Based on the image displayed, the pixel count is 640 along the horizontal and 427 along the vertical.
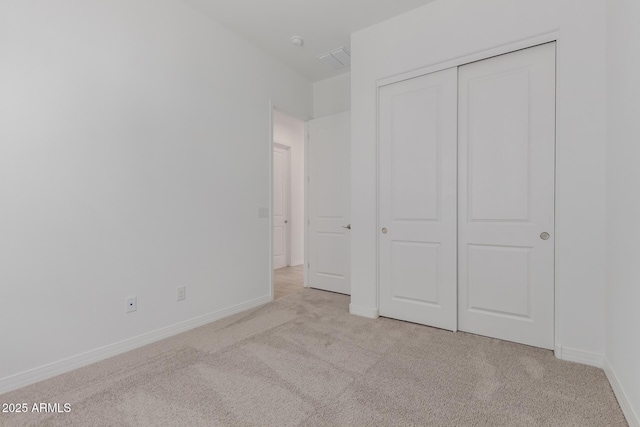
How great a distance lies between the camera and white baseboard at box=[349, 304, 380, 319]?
2.92 meters

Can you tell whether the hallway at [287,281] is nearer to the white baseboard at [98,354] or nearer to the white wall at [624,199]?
the white baseboard at [98,354]

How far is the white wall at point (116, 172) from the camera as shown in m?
1.83

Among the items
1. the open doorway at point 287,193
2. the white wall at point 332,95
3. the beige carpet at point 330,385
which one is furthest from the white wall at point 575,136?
the open doorway at point 287,193

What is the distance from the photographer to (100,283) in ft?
7.02

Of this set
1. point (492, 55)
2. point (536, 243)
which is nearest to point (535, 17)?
point (492, 55)

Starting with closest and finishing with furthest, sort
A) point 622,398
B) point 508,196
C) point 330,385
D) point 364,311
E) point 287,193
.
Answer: point 622,398, point 330,385, point 508,196, point 364,311, point 287,193

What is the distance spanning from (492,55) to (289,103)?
2239mm

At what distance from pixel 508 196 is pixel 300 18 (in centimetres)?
238

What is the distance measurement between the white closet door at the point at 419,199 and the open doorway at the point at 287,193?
276cm

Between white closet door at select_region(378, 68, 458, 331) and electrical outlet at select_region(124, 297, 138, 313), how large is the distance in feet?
6.84

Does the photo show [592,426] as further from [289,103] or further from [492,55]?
[289,103]

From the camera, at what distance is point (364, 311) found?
2.98 meters

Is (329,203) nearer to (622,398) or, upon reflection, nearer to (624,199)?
(624,199)

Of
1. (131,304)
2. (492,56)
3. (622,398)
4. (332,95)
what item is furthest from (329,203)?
(622,398)
